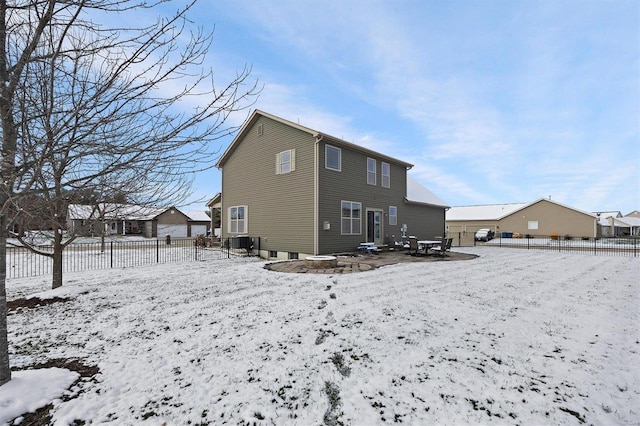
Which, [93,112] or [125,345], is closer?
[93,112]

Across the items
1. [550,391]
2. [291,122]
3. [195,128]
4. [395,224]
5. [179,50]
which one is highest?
[291,122]

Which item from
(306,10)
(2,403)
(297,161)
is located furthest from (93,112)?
(297,161)

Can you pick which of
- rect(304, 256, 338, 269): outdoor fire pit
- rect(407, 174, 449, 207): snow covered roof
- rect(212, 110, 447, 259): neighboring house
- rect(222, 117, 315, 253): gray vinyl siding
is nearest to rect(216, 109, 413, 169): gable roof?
rect(212, 110, 447, 259): neighboring house

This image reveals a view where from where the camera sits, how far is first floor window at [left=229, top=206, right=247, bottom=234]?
16.5 m

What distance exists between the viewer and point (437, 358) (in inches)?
141

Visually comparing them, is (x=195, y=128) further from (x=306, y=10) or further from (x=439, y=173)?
(x=439, y=173)

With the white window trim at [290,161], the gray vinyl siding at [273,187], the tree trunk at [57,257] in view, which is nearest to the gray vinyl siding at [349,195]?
the gray vinyl siding at [273,187]

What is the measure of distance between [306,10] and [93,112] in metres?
7.25

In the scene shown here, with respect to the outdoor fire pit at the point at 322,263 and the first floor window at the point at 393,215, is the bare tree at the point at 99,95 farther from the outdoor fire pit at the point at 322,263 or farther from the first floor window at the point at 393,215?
the first floor window at the point at 393,215

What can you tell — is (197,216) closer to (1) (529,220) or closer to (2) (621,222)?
(1) (529,220)

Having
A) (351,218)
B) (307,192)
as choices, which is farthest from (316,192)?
(351,218)

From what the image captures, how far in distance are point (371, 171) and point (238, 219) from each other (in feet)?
26.9

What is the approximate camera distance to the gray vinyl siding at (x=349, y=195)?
1289cm

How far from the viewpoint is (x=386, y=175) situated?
17.0 m
